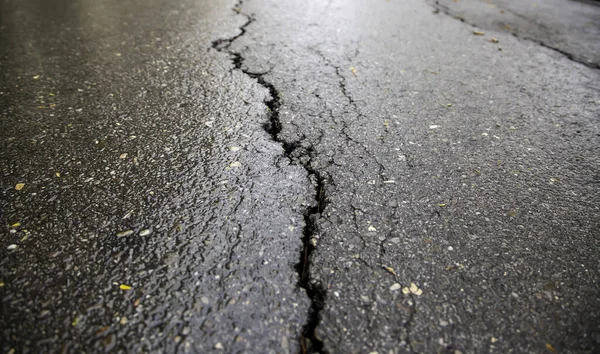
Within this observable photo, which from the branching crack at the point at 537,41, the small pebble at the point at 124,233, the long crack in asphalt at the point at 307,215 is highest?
the branching crack at the point at 537,41

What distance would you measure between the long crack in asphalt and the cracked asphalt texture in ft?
0.04

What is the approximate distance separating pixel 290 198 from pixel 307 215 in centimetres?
13

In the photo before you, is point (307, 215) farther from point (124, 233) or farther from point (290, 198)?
point (124, 233)

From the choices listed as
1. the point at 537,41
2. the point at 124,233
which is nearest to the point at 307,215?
the point at 124,233

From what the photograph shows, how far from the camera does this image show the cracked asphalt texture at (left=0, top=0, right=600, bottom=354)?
126cm

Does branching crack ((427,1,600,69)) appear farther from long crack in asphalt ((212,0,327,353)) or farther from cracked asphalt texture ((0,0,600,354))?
long crack in asphalt ((212,0,327,353))

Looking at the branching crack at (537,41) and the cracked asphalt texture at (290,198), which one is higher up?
the branching crack at (537,41)

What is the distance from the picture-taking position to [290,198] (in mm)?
1762

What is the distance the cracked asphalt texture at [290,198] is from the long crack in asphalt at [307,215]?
0.4 inches

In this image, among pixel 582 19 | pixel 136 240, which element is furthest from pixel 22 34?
pixel 582 19

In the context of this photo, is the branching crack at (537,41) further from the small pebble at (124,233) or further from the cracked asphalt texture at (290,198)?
the small pebble at (124,233)

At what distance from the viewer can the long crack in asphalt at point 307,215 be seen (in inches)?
48.8

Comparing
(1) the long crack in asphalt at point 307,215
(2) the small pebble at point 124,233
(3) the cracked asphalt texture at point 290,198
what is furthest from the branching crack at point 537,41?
(2) the small pebble at point 124,233

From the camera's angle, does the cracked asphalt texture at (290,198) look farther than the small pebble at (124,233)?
No
